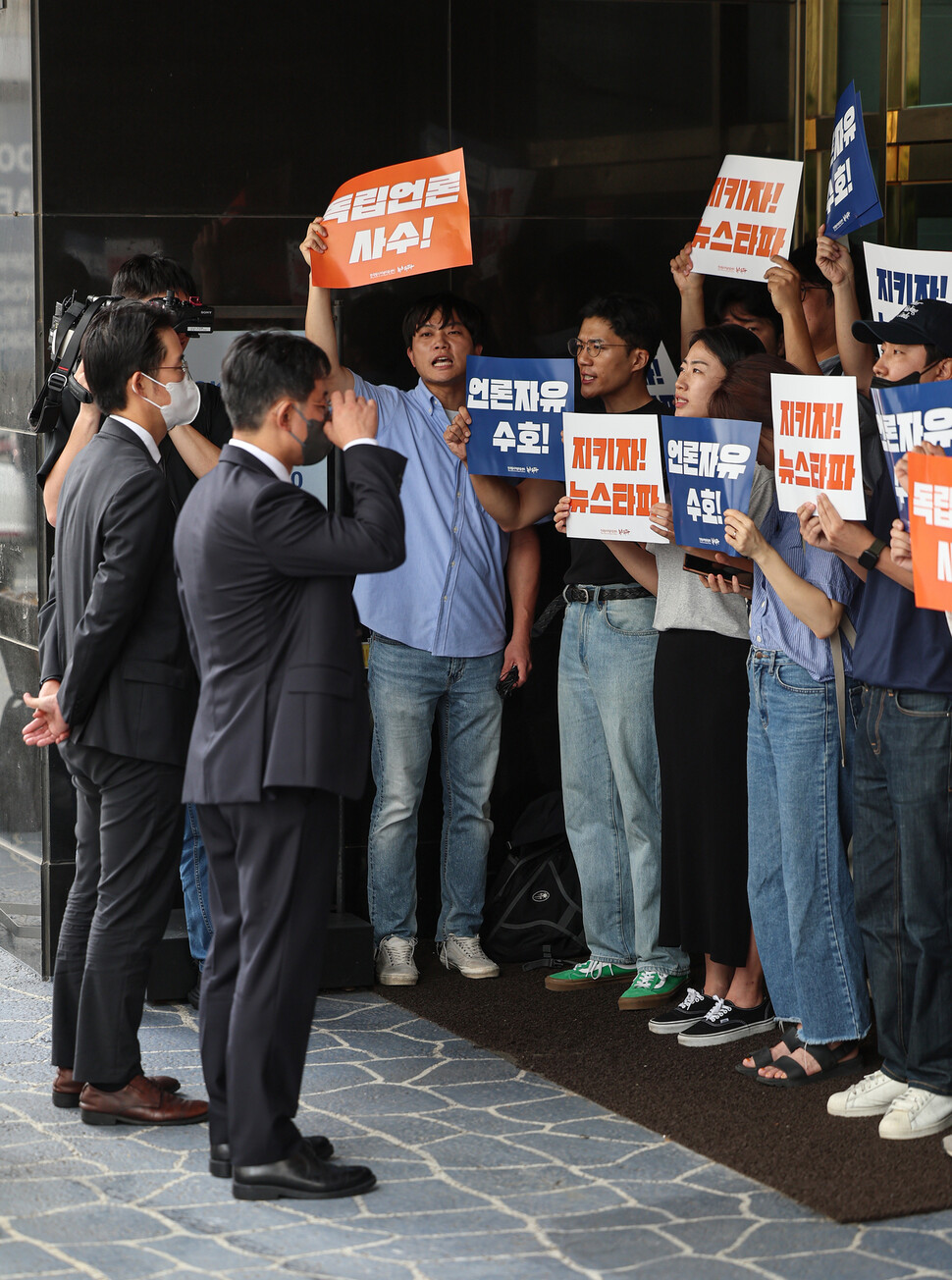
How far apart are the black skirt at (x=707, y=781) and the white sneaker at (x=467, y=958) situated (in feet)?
3.00

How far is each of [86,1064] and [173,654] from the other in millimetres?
1107

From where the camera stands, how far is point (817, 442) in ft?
14.8

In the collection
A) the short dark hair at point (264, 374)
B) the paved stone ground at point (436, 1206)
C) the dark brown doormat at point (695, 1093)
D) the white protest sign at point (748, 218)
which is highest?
the white protest sign at point (748, 218)

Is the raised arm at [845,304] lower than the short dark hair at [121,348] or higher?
higher

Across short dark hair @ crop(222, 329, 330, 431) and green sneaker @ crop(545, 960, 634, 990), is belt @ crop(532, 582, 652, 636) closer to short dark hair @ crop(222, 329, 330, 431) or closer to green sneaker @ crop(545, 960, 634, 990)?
green sneaker @ crop(545, 960, 634, 990)

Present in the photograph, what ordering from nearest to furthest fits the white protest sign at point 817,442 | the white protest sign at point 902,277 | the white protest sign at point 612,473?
the white protest sign at point 817,442 → the white protest sign at point 902,277 → the white protest sign at point 612,473

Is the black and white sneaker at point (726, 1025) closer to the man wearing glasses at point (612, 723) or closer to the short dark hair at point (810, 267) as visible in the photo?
the man wearing glasses at point (612, 723)

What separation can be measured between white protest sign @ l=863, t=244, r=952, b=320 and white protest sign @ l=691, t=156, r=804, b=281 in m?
0.68

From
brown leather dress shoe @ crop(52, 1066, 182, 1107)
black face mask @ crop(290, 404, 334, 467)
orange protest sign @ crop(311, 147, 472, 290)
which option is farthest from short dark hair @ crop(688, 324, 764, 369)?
brown leather dress shoe @ crop(52, 1066, 182, 1107)

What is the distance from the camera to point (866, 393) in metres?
5.26

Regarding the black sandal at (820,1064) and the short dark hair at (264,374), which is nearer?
the short dark hair at (264,374)

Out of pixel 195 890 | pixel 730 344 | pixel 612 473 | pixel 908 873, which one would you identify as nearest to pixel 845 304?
pixel 730 344

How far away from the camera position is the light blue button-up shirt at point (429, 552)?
6.08 m

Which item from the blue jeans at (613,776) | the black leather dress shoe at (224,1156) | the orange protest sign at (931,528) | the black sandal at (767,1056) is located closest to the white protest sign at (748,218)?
the blue jeans at (613,776)
